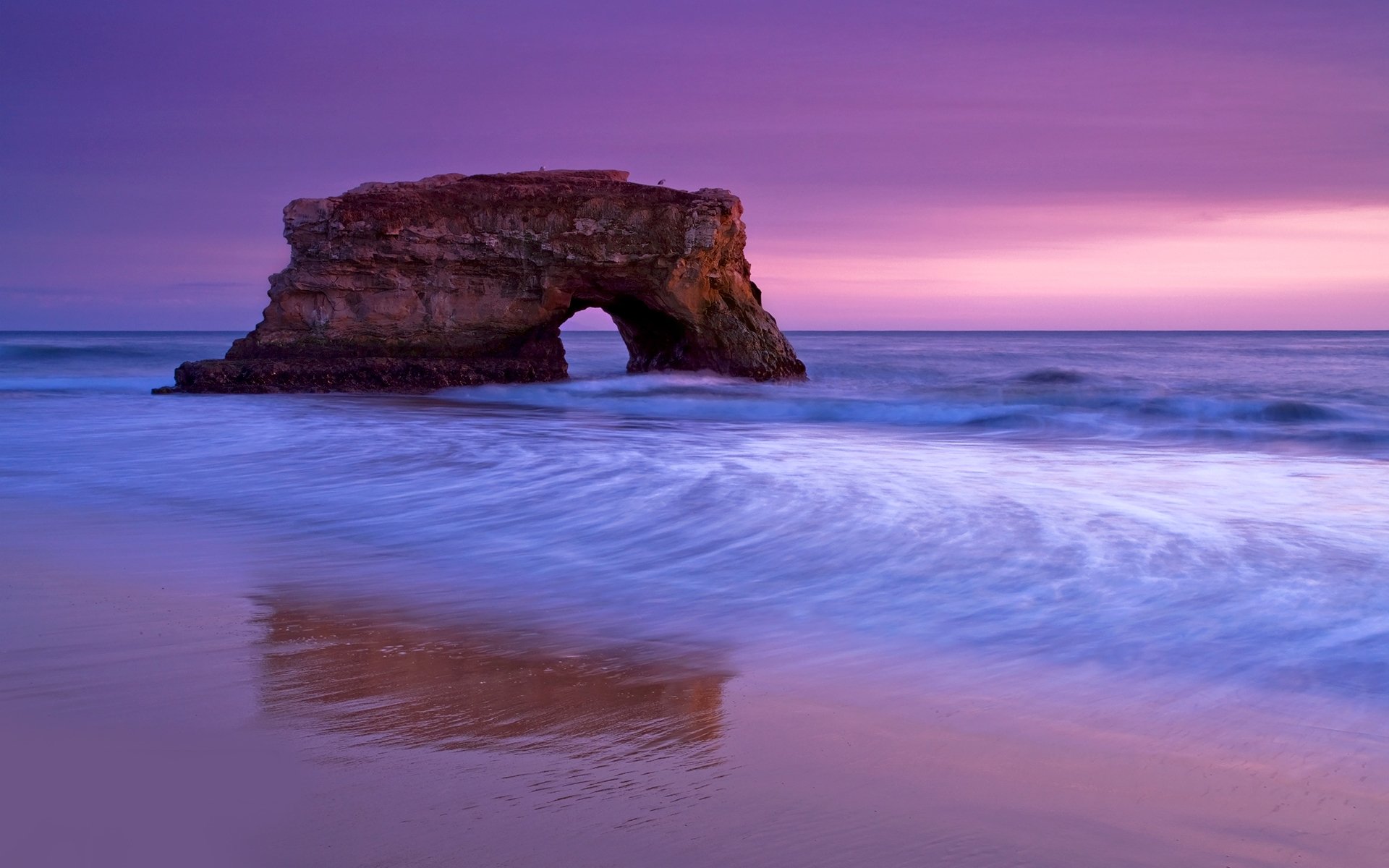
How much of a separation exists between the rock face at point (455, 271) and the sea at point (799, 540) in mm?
4489

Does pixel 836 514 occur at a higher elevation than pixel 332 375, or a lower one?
lower

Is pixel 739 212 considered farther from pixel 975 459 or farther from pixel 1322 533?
pixel 1322 533

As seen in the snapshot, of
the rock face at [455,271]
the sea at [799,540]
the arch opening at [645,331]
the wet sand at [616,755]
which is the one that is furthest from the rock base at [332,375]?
the wet sand at [616,755]

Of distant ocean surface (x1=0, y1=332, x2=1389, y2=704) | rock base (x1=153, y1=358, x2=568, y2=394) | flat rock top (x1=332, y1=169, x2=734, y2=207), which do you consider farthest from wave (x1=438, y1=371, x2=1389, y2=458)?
flat rock top (x1=332, y1=169, x2=734, y2=207)

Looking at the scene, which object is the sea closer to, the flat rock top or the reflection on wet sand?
the reflection on wet sand

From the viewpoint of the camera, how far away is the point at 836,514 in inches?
248

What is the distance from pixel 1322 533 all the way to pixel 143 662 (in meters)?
5.48

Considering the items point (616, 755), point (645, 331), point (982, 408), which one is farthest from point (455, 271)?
point (616, 755)

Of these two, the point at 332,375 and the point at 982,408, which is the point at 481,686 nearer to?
the point at 982,408

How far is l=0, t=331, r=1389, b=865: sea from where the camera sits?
358 cm

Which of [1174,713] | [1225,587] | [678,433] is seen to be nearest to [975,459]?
[678,433]

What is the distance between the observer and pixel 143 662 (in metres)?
3.30

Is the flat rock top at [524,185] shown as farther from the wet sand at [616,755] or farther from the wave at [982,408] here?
the wet sand at [616,755]

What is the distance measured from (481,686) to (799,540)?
9.01ft
